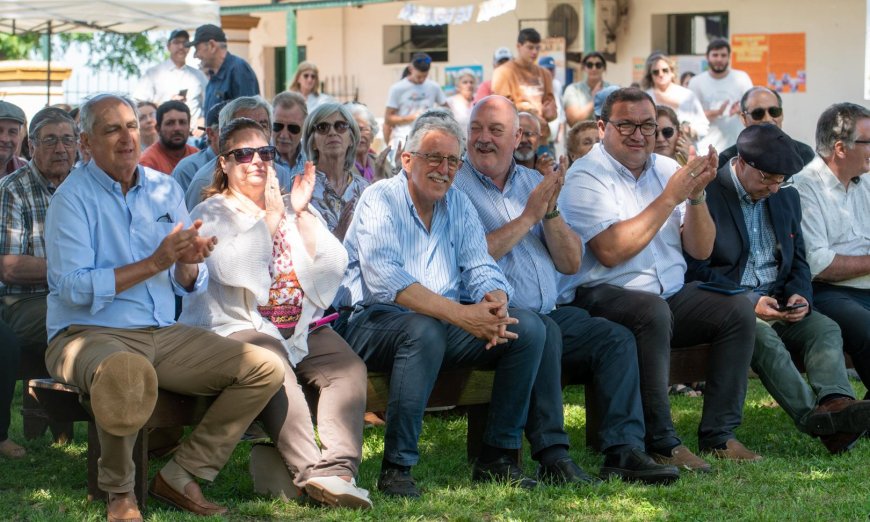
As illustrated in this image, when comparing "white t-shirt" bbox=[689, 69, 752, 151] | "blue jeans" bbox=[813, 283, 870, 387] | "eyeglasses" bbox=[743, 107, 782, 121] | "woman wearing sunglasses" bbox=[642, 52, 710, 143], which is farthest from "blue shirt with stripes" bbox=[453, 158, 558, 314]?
"white t-shirt" bbox=[689, 69, 752, 151]

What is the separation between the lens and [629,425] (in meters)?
5.71

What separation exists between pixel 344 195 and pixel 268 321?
62.2 inches

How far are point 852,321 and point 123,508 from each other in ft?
12.8

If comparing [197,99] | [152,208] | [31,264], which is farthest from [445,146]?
[197,99]

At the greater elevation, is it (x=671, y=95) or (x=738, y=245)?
(x=671, y=95)

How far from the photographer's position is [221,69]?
34.7 ft

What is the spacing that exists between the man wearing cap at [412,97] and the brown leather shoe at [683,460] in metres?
8.72

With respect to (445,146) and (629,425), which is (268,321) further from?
(629,425)

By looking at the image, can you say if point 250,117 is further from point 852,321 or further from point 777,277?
point 852,321

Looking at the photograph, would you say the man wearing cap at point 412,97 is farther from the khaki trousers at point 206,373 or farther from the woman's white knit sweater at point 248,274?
the khaki trousers at point 206,373

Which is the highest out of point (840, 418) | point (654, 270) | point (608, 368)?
point (654, 270)

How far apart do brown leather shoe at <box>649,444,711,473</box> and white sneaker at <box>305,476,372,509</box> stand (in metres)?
1.55

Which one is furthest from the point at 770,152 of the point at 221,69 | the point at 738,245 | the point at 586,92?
the point at 586,92

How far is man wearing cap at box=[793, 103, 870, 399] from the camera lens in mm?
6949
